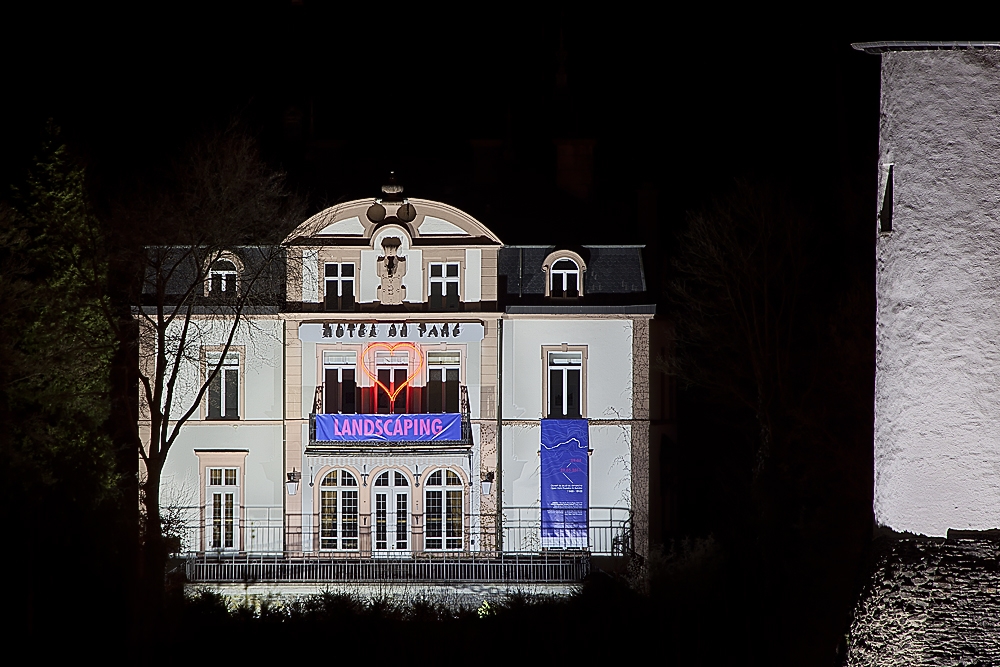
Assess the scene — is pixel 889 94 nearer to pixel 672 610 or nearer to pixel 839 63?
pixel 672 610

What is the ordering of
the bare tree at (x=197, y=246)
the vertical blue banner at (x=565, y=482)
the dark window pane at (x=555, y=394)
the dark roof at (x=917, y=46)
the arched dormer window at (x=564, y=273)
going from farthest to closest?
1. the dark window pane at (x=555, y=394)
2. the arched dormer window at (x=564, y=273)
3. the vertical blue banner at (x=565, y=482)
4. the bare tree at (x=197, y=246)
5. the dark roof at (x=917, y=46)

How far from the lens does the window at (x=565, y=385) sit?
1336 inches

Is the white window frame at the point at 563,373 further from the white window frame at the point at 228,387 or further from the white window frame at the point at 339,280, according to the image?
the white window frame at the point at 228,387

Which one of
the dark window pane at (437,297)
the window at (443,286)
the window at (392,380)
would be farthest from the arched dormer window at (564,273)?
the window at (392,380)

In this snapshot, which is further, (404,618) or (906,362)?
(404,618)

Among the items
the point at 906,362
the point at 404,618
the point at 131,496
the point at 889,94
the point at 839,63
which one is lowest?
the point at 404,618

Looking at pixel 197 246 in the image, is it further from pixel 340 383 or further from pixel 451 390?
pixel 451 390

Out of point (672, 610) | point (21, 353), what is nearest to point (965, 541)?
point (672, 610)

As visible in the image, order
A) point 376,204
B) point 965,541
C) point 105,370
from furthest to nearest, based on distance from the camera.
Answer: point 376,204, point 105,370, point 965,541

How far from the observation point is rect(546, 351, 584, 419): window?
33938 millimetres

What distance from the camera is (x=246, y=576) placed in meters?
30.8

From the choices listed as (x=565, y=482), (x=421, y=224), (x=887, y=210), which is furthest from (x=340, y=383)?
(x=887, y=210)

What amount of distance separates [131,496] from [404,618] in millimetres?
7693

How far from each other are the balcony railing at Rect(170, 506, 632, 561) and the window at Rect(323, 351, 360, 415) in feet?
8.12
